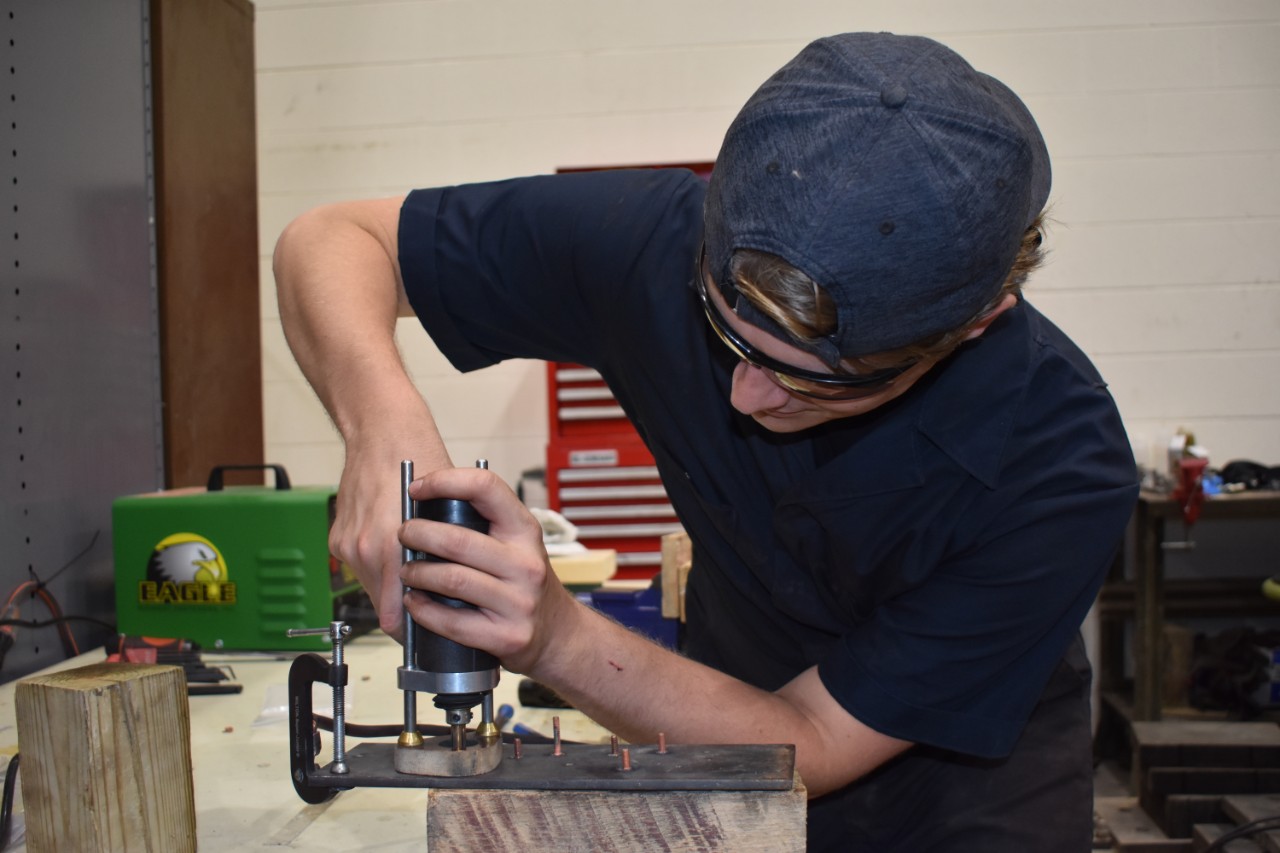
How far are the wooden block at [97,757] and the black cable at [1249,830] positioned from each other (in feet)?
6.70

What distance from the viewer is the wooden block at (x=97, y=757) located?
71cm

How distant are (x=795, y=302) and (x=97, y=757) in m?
0.58

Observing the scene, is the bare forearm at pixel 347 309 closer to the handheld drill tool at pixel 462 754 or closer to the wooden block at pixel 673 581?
the handheld drill tool at pixel 462 754

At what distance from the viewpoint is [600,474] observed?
9.11 ft

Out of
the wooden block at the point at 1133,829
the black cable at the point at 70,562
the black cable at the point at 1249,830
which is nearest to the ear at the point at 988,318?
the black cable at the point at 70,562

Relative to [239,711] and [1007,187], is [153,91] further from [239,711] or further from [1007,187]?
[1007,187]

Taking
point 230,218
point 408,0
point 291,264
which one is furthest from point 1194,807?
point 408,0

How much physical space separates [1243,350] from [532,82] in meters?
2.29

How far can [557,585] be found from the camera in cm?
81

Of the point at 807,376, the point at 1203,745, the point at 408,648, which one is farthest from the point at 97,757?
the point at 1203,745

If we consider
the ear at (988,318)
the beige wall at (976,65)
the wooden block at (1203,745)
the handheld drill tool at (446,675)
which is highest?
the beige wall at (976,65)

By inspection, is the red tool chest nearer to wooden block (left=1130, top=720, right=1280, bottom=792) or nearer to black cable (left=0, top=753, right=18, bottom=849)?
wooden block (left=1130, top=720, right=1280, bottom=792)

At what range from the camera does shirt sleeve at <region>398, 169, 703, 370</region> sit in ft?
3.79

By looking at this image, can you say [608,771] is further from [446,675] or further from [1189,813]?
[1189,813]
